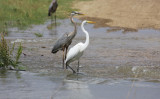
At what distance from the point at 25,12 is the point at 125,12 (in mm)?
5045

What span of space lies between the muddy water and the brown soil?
2.05 m

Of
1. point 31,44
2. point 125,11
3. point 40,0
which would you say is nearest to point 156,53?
point 31,44

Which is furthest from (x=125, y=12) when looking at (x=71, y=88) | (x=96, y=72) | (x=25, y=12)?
(x=71, y=88)

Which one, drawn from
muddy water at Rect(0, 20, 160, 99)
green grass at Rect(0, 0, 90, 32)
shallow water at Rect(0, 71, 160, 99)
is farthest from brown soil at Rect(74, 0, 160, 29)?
shallow water at Rect(0, 71, 160, 99)

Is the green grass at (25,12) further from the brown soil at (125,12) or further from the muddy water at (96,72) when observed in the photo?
the muddy water at (96,72)

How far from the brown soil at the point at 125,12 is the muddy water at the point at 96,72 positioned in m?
2.05

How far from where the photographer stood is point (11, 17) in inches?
741

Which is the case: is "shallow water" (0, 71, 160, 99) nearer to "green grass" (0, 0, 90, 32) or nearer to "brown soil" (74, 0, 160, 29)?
"green grass" (0, 0, 90, 32)

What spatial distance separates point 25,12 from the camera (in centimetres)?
1967

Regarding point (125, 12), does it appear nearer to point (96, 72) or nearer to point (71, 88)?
point (96, 72)

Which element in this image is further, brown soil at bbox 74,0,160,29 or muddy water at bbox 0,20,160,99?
brown soil at bbox 74,0,160,29

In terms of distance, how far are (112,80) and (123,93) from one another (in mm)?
1133

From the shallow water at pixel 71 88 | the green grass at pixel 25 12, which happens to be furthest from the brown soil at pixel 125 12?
the shallow water at pixel 71 88

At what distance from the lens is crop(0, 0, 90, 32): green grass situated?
17844 mm
